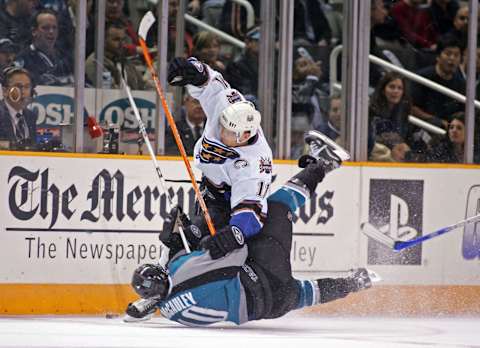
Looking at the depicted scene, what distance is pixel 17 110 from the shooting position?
19.7 feet

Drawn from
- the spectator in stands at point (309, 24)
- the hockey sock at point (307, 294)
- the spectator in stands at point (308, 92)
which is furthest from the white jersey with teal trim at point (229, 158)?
the spectator in stands at point (309, 24)

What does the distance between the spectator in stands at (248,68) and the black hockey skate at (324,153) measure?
0.81 metres

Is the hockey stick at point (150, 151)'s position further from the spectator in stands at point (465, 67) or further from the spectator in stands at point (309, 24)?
the spectator in stands at point (465, 67)

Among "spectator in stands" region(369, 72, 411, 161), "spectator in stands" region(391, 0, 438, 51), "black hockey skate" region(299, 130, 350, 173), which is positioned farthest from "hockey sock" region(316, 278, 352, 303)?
"spectator in stands" region(391, 0, 438, 51)

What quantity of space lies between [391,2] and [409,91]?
0.60m

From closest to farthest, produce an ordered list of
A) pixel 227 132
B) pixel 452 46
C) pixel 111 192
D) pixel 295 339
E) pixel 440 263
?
pixel 295 339, pixel 227 132, pixel 111 192, pixel 440 263, pixel 452 46

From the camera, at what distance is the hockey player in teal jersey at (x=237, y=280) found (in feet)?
17.0

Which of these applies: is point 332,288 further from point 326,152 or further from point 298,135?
point 298,135

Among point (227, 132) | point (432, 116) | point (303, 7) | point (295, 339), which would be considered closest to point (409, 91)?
point (432, 116)

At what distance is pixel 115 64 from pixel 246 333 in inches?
76.9

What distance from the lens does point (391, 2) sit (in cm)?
714

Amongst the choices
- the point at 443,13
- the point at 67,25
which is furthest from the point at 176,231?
the point at 443,13

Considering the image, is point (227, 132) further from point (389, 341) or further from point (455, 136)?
point (455, 136)

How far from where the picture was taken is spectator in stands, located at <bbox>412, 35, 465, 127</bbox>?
23.1 feet
